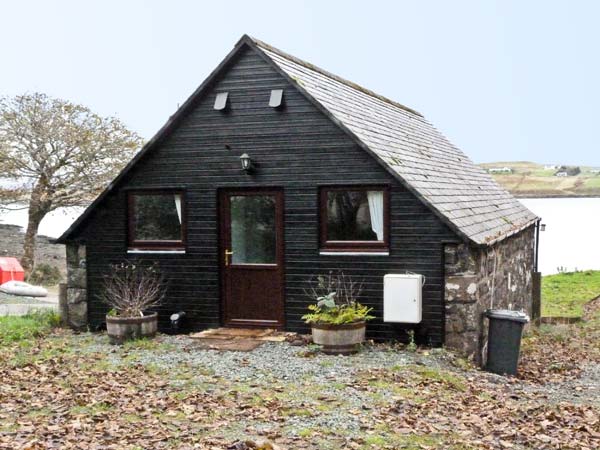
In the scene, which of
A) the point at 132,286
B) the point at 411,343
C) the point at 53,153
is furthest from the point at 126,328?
the point at 53,153

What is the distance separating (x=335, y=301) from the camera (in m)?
11.8

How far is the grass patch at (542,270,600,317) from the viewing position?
2058cm

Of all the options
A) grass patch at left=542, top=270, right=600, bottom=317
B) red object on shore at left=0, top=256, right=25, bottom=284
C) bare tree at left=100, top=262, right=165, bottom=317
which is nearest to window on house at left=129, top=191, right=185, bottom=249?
bare tree at left=100, top=262, right=165, bottom=317

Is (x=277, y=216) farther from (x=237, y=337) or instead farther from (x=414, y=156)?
(x=414, y=156)

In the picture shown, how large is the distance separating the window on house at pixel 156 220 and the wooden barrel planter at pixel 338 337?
3.45 meters

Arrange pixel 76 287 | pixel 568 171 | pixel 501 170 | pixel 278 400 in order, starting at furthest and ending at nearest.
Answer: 1. pixel 568 171
2. pixel 501 170
3. pixel 76 287
4. pixel 278 400

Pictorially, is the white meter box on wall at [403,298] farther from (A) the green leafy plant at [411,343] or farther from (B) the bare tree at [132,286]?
(B) the bare tree at [132,286]

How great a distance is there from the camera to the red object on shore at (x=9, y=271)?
23656 millimetres

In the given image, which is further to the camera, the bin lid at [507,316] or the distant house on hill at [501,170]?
the distant house on hill at [501,170]

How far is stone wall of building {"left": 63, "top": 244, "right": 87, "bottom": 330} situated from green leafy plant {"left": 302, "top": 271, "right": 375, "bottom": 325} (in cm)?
436

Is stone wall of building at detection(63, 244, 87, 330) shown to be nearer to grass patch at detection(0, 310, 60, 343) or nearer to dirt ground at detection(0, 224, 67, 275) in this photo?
grass patch at detection(0, 310, 60, 343)

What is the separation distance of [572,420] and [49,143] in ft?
74.8

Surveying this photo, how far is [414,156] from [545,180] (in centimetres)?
2433

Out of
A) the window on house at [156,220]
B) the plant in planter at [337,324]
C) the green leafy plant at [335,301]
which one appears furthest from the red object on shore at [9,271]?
the plant in planter at [337,324]
